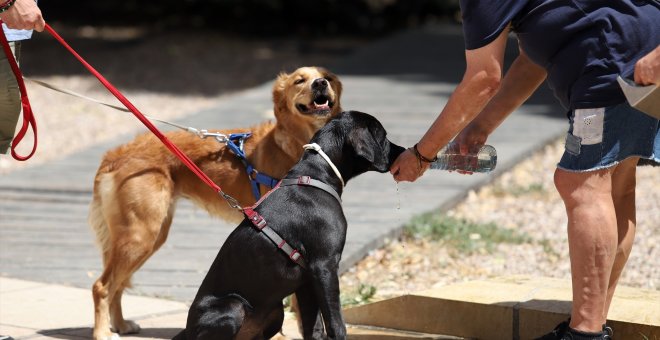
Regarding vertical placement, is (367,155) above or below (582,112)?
below

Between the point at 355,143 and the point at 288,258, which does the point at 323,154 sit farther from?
the point at 288,258

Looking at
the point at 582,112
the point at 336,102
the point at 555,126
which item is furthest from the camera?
the point at 555,126

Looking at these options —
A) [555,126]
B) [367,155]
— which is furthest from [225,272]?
[555,126]

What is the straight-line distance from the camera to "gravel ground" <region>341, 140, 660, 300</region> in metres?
5.98

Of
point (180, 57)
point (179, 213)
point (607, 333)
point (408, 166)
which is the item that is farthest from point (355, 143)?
point (180, 57)

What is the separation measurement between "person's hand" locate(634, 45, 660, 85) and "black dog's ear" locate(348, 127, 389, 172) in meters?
1.11

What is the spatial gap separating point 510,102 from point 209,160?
5.49 ft

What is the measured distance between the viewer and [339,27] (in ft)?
57.8

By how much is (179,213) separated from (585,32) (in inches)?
185

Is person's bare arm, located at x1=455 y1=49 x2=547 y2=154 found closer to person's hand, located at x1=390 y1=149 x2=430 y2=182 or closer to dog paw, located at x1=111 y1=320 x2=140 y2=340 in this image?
person's hand, located at x1=390 y1=149 x2=430 y2=182

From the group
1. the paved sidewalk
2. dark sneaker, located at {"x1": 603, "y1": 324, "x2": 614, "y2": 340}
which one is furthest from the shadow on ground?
dark sneaker, located at {"x1": 603, "y1": 324, "x2": 614, "y2": 340}

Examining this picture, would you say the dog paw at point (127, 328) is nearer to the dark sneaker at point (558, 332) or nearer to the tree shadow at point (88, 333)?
the tree shadow at point (88, 333)

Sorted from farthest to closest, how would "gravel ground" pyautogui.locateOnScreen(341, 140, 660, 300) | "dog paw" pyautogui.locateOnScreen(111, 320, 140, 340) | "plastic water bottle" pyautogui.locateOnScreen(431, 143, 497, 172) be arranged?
1. "gravel ground" pyautogui.locateOnScreen(341, 140, 660, 300)
2. "dog paw" pyautogui.locateOnScreen(111, 320, 140, 340)
3. "plastic water bottle" pyautogui.locateOnScreen(431, 143, 497, 172)

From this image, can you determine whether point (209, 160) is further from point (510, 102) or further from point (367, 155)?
point (510, 102)
